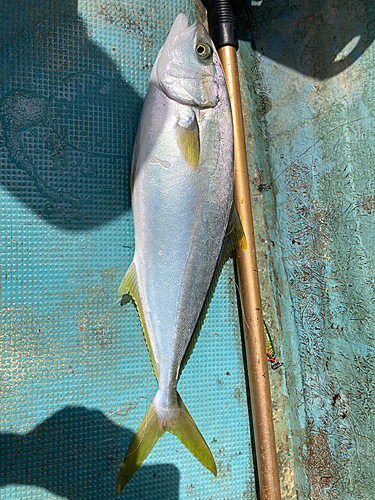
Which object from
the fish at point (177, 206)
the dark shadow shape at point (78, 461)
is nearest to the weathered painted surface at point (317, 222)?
the fish at point (177, 206)

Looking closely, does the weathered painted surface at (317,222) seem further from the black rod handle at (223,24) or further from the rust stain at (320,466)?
the black rod handle at (223,24)

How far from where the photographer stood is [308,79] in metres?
2.02

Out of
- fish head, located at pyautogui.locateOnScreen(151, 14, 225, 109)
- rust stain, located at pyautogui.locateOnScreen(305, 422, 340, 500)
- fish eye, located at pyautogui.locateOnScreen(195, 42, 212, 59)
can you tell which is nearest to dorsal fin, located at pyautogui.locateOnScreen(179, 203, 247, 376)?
fish head, located at pyautogui.locateOnScreen(151, 14, 225, 109)

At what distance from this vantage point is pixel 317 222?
1994 mm

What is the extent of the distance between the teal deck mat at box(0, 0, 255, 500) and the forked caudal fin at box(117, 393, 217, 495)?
0.43 ft

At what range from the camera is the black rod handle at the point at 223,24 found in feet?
6.66

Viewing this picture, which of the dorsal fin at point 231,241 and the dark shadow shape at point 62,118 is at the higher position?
the dark shadow shape at point 62,118

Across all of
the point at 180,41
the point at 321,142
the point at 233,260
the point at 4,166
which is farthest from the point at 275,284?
the point at 4,166

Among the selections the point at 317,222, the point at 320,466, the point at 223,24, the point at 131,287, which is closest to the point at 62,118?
the point at 131,287

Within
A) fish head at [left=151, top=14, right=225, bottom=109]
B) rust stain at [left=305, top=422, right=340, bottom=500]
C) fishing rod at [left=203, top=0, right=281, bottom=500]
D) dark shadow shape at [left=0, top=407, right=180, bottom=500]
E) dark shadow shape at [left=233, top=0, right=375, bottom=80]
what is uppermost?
dark shadow shape at [left=233, top=0, right=375, bottom=80]

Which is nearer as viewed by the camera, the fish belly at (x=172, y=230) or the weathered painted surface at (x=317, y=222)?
the fish belly at (x=172, y=230)

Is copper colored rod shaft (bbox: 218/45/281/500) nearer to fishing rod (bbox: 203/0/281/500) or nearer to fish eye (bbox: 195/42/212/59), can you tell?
fishing rod (bbox: 203/0/281/500)

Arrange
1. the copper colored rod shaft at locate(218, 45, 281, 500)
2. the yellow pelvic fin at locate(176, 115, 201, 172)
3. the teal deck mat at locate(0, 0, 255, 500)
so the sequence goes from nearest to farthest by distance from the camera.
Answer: the yellow pelvic fin at locate(176, 115, 201, 172), the teal deck mat at locate(0, 0, 255, 500), the copper colored rod shaft at locate(218, 45, 281, 500)

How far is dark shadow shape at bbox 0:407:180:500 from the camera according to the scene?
1.71 m
